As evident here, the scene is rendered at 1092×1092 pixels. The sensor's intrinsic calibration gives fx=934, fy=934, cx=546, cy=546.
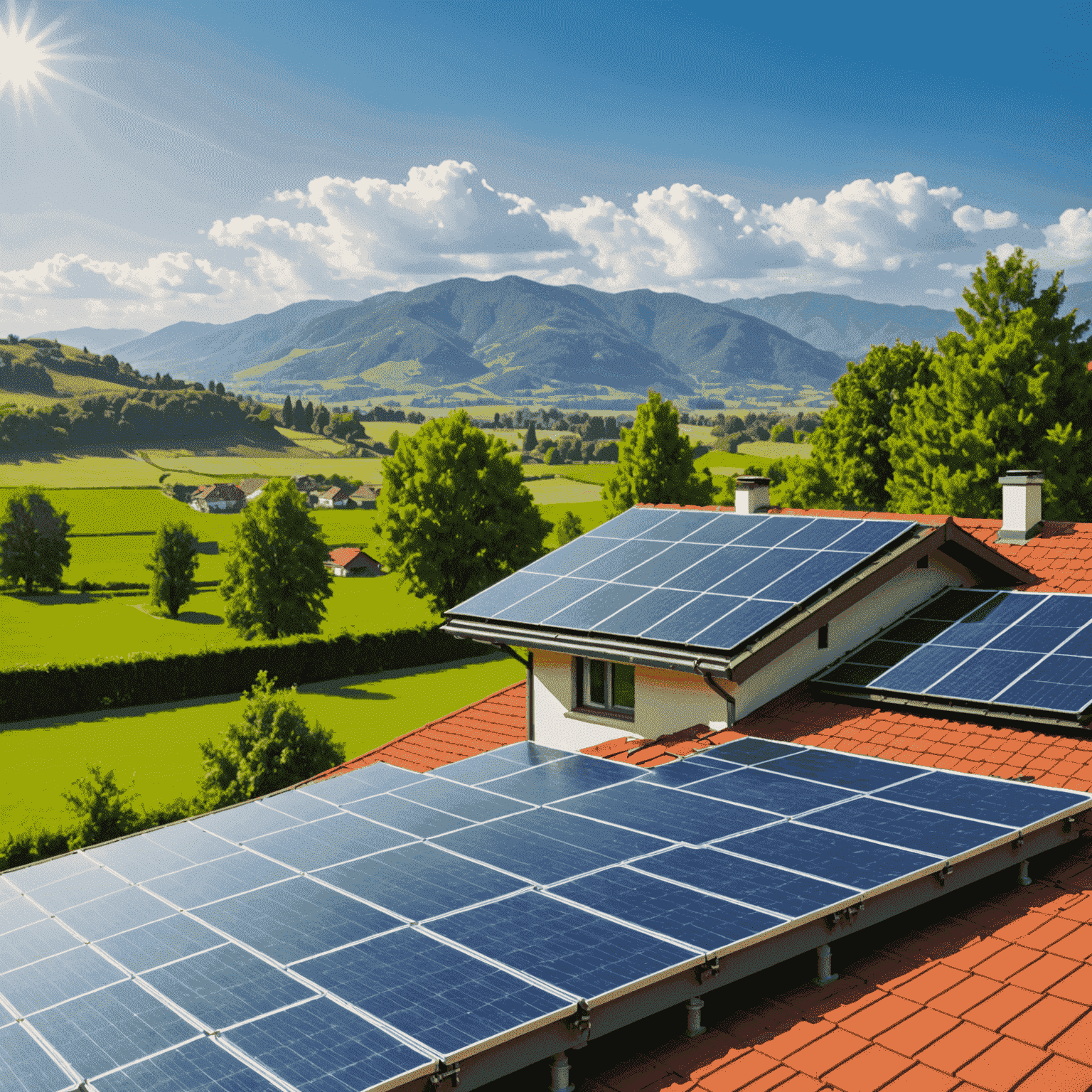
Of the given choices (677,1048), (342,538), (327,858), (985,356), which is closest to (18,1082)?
(327,858)

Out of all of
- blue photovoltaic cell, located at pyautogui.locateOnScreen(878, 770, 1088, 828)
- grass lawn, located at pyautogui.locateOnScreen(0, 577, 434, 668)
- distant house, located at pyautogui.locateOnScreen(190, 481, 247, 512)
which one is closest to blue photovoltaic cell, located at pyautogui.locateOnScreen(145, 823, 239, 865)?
blue photovoltaic cell, located at pyautogui.locateOnScreen(878, 770, 1088, 828)

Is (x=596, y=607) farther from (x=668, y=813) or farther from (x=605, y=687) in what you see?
(x=668, y=813)

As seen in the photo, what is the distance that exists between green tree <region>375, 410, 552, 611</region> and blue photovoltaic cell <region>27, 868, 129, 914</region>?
56.5 m

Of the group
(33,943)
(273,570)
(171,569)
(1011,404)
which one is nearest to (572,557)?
(33,943)

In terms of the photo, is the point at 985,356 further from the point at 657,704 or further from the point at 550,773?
the point at 550,773

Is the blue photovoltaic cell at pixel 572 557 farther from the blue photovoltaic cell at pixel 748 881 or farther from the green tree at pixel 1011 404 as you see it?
the green tree at pixel 1011 404

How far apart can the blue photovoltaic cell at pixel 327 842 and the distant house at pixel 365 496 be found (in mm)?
167938

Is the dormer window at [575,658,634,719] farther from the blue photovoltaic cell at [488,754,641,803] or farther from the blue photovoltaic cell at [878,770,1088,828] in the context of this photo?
the blue photovoltaic cell at [878,770,1088,828]

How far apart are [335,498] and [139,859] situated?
171037 millimetres

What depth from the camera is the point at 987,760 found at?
38.8 feet

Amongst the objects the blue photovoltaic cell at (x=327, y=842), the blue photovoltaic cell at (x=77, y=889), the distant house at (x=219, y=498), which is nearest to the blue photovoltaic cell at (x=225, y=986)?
the blue photovoltaic cell at (x=327, y=842)

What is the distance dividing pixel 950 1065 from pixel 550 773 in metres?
5.63

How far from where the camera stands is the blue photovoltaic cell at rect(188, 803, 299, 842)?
9.84m

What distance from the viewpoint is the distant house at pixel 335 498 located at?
173750 mm
